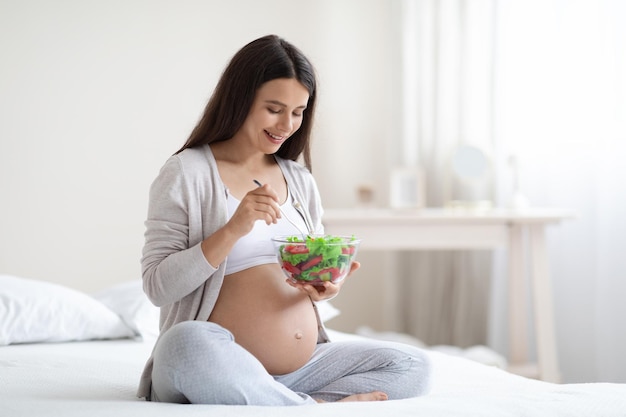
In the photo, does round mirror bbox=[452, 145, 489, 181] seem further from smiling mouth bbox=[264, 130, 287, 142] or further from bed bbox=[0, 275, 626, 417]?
smiling mouth bbox=[264, 130, 287, 142]

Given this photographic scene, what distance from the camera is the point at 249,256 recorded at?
5.54 feet

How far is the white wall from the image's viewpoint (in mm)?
3223

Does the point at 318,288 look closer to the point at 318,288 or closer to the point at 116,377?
the point at 318,288

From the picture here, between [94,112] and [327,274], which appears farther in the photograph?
[94,112]

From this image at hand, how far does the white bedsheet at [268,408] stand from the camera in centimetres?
137

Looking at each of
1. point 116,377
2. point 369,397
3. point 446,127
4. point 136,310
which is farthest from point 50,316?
point 446,127

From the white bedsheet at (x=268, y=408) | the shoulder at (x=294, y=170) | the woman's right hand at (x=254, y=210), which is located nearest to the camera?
the white bedsheet at (x=268, y=408)

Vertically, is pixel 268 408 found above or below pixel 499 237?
below

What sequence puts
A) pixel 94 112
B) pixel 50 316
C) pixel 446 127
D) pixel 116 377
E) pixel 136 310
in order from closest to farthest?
pixel 116 377, pixel 50 316, pixel 136 310, pixel 94 112, pixel 446 127

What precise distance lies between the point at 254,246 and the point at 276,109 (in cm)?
27

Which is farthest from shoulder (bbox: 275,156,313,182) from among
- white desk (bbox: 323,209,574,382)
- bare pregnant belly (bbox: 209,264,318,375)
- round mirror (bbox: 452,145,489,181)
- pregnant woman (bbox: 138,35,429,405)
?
round mirror (bbox: 452,145,489,181)

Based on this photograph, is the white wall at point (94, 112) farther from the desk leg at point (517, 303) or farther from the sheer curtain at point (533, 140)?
the desk leg at point (517, 303)

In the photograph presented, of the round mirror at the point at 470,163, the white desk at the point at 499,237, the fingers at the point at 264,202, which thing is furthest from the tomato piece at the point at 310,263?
the round mirror at the point at 470,163

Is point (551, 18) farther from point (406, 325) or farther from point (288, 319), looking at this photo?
point (288, 319)
